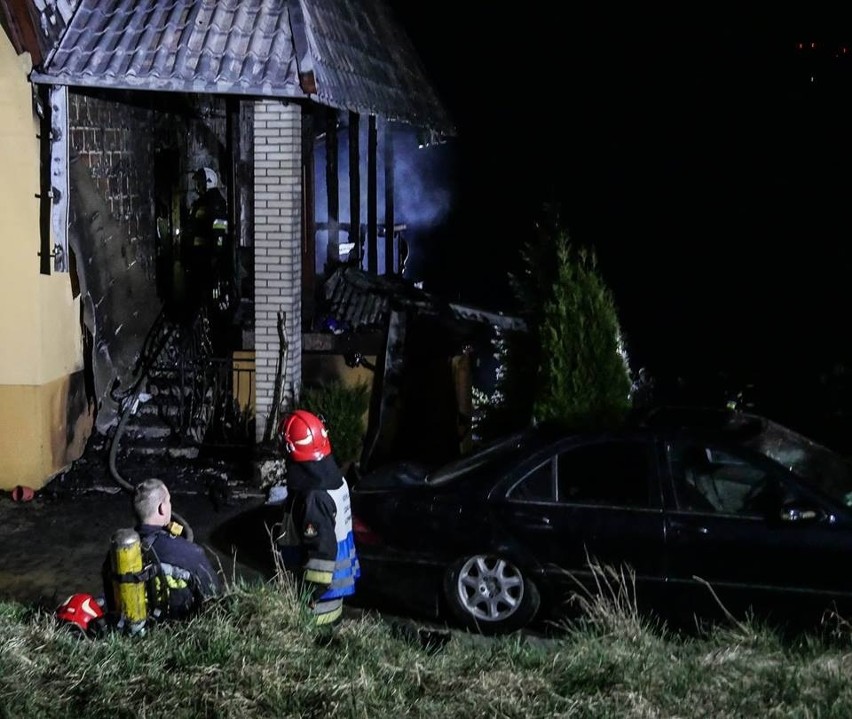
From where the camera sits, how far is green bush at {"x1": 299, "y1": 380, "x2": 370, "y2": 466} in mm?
11484

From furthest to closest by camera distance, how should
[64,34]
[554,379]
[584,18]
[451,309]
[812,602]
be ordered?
[584,18]
[451,309]
[64,34]
[554,379]
[812,602]

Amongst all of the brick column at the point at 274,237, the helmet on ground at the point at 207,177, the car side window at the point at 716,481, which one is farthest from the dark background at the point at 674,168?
the helmet on ground at the point at 207,177

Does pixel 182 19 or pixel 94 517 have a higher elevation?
pixel 182 19

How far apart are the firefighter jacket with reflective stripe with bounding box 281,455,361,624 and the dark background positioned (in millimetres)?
5093

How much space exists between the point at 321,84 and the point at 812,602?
6.08 m

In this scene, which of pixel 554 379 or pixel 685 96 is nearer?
pixel 554 379

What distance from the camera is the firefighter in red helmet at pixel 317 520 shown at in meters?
6.84

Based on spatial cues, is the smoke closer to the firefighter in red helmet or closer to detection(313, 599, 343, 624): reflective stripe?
the firefighter in red helmet

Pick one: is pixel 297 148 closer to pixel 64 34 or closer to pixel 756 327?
pixel 64 34

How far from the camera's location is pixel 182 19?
1096 cm

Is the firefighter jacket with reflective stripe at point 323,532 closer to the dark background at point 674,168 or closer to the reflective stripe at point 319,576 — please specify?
the reflective stripe at point 319,576

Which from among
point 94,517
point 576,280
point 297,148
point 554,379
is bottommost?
point 94,517

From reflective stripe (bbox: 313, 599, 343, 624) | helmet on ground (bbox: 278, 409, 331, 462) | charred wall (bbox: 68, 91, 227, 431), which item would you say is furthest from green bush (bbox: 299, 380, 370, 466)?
reflective stripe (bbox: 313, 599, 343, 624)

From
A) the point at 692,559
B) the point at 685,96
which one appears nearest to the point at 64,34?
the point at 692,559
